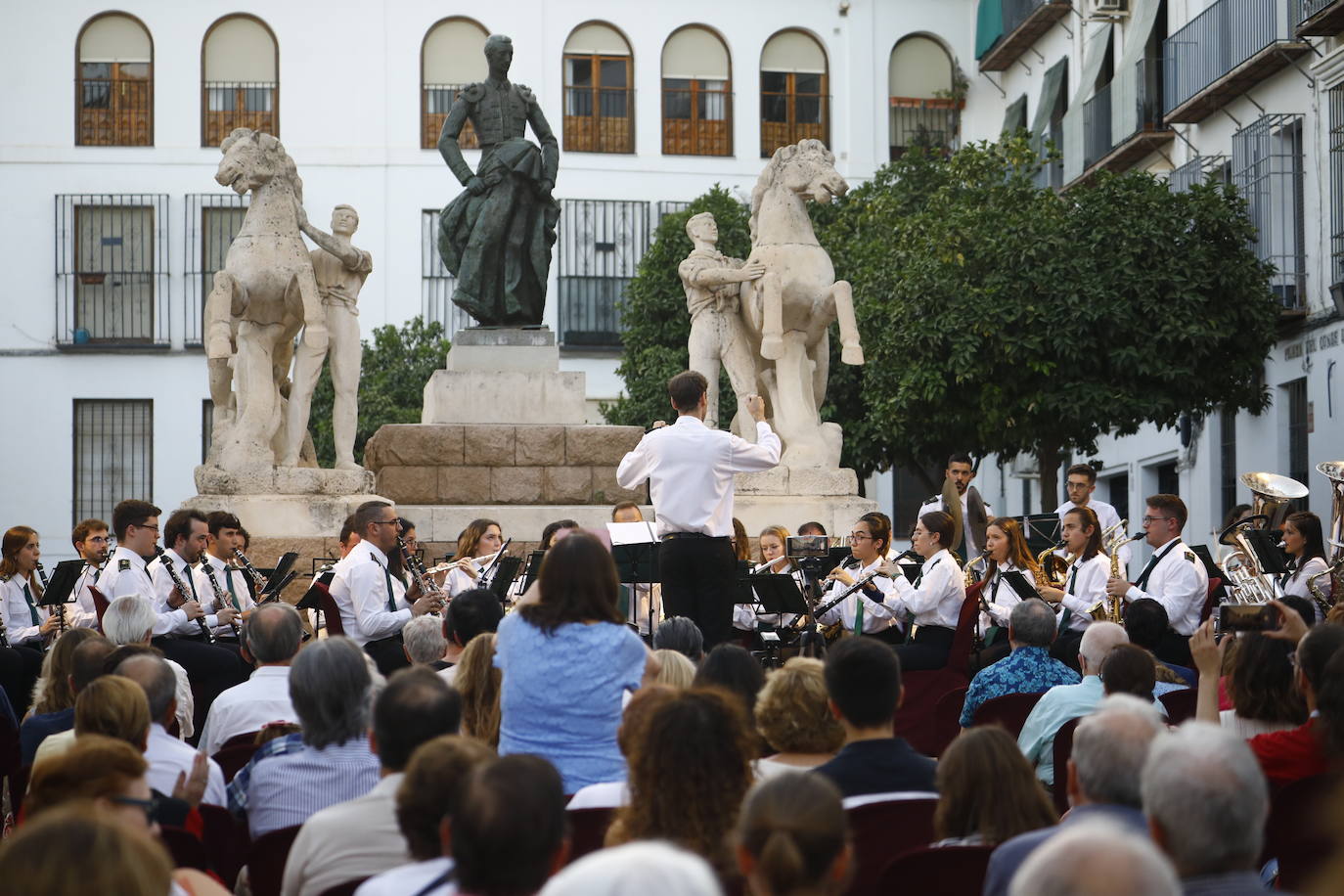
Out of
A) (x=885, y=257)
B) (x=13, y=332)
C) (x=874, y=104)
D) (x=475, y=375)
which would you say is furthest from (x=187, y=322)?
(x=475, y=375)

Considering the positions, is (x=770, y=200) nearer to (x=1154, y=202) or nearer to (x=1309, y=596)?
(x=1309, y=596)

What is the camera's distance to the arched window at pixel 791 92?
124ft

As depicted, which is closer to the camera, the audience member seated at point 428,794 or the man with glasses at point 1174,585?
the audience member seated at point 428,794

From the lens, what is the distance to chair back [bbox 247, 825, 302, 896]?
196 inches

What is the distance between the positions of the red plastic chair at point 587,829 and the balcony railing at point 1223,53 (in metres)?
19.5

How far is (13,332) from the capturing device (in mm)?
35812

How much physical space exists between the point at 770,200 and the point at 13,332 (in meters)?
24.3

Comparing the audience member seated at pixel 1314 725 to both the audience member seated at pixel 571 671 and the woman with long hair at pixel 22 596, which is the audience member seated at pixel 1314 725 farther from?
the woman with long hair at pixel 22 596

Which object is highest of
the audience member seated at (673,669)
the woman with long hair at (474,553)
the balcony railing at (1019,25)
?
the balcony railing at (1019,25)

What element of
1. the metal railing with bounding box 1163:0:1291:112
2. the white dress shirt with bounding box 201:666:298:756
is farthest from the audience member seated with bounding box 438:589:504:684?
the metal railing with bounding box 1163:0:1291:112

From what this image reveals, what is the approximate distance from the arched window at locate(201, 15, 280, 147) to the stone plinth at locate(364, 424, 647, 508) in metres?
22.6

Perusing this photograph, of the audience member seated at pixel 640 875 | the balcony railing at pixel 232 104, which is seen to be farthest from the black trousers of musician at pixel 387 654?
the balcony railing at pixel 232 104

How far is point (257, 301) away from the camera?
14.1 metres

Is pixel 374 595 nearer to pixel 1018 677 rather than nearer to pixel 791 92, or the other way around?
pixel 1018 677
